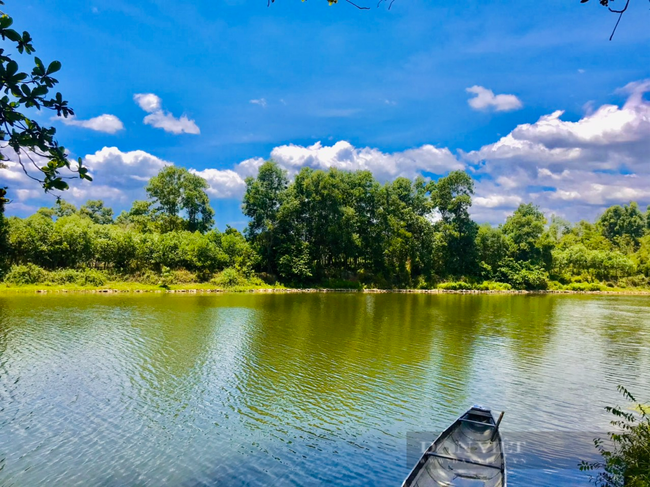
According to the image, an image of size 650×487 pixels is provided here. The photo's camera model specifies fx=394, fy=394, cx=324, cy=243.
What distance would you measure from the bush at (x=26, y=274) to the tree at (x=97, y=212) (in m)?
45.0

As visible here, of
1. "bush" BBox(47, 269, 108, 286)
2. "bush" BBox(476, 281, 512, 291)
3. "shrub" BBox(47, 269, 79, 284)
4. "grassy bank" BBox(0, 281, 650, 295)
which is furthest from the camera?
"bush" BBox(476, 281, 512, 291)

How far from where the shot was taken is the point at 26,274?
143ft

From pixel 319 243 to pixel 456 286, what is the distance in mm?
23671

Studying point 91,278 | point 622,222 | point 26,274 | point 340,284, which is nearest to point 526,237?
point 340,284

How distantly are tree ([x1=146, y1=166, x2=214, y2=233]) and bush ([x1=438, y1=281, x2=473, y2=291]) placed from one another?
133 feet

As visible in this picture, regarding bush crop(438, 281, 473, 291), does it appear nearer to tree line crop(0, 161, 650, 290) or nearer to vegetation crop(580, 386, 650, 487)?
tree line crop(0, 161, 650, 290)

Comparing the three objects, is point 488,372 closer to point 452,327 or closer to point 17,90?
point 452,327

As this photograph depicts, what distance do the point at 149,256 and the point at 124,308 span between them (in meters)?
22.2

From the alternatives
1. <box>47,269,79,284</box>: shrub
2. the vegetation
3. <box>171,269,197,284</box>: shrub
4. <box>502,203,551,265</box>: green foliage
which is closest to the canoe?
the vegetation

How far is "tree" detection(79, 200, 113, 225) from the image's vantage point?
86125mm

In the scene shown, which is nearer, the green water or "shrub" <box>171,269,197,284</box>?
the green water

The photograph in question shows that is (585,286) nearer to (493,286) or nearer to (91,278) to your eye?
(493,286)

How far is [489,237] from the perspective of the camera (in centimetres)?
6925

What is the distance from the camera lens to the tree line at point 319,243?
48.8 m
